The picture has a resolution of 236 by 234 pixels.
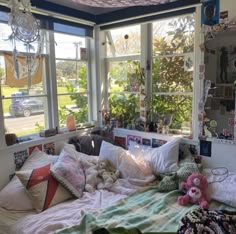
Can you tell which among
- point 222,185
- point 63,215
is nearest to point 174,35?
point 222,185

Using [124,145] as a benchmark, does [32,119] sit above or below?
above

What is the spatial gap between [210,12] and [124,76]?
120 cm

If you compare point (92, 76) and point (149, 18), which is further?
point (92, 76)

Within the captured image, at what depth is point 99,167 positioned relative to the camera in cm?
235

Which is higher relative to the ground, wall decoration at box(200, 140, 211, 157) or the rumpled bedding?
wall decoration at box(200, 140, 211, 157)

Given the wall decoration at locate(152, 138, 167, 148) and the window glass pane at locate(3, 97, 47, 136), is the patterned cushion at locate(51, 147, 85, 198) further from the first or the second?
the wall decoration at locate(152, 138, 167, 148)

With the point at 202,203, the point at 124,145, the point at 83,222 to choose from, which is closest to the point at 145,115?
the point at 124,145

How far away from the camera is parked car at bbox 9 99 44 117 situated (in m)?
2.36

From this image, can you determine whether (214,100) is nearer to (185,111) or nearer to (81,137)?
(185,111)

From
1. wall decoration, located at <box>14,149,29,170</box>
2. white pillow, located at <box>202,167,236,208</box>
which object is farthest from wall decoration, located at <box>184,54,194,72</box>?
wall decoration, located at <box>14,149,29,170</box>

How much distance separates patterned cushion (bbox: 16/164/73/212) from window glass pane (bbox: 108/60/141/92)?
142 cm

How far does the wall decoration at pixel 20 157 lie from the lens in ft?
7.54

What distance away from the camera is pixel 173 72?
8.57 ft

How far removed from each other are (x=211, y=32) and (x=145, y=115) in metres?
1.09
